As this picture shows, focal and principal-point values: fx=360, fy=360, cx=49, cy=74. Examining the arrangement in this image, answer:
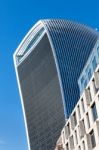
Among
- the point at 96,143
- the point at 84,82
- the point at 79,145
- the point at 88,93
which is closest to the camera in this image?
the point at 96,143

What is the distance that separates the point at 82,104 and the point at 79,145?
885cm

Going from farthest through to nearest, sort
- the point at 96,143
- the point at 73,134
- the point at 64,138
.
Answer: the point at 64,138 → the point at 73,134 → the point at 96,143

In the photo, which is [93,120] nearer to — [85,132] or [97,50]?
[85,132]

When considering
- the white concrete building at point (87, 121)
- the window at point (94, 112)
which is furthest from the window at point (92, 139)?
the window at point (94, 112)

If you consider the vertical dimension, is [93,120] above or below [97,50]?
below

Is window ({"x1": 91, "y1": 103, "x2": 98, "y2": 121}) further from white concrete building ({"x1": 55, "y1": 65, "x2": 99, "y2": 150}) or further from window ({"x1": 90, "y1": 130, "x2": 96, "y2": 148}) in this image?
window ({"x1": 90, "y1": 130, "x2": 96, "y2": 148})

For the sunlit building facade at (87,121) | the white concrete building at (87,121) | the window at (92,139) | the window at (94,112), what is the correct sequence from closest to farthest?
the white concrete building at (87,121) < the sunlit building facade at (87,121) < the window at (92,139) < the window at (94,112)

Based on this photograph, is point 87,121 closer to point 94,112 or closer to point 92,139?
Answer: point 92,139

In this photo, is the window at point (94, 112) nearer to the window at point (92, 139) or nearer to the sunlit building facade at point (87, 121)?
the sunlit building facade at point (87, 121)

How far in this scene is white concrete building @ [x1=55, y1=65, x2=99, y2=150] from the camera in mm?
65688

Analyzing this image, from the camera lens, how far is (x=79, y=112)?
77.9 meters

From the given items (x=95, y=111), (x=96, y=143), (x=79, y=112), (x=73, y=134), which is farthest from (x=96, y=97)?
(x=73, y=134)

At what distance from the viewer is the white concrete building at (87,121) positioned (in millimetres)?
65688

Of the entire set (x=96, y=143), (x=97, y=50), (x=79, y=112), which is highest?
A: (x=97, y=50)
